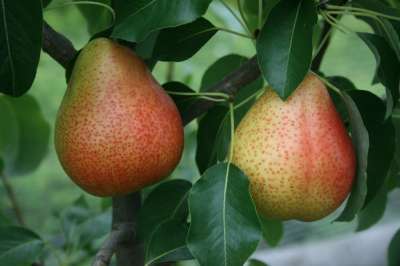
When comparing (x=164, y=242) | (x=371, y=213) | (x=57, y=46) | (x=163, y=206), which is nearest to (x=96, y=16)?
(x=57, y=46)

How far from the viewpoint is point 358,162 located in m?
1.04

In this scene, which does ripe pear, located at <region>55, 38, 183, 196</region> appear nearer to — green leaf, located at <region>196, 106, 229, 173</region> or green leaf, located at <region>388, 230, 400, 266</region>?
green leaf, located at <region>196, 106, 229, 173</region>

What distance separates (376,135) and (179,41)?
0.29m

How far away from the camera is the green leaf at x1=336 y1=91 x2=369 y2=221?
3.31 ft

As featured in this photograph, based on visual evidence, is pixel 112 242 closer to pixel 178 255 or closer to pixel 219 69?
pixel 178 255

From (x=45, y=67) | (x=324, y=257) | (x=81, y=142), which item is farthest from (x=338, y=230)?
(x=81, y=142)

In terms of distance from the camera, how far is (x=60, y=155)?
107 centimetres

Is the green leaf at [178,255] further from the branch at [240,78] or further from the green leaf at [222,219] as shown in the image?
the branch at [240,78]

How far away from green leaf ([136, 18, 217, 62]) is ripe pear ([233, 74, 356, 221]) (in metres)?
0.13

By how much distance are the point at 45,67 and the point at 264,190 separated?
3.91 meters

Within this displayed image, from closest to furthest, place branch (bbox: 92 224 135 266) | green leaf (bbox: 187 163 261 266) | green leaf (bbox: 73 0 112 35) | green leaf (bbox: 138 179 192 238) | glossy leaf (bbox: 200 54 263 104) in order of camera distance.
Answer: green leaf (bbox: 187 163 261 266), branch (bbox: 92 224 135 266), green leaf (bbox: 138 179 192 238), green leaf (bbox: 73 0 112 35), glossy leaf (bbox: 200 54 263 104)

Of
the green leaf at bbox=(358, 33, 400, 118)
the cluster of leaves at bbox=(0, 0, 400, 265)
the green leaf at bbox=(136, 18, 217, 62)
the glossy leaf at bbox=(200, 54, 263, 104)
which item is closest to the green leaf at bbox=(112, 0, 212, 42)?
the cluster of leaves at bbox=(0, 0, 400, 265)

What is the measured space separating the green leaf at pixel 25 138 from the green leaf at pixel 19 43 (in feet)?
1.72

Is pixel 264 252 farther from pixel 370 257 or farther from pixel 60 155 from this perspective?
pixel 60 155
